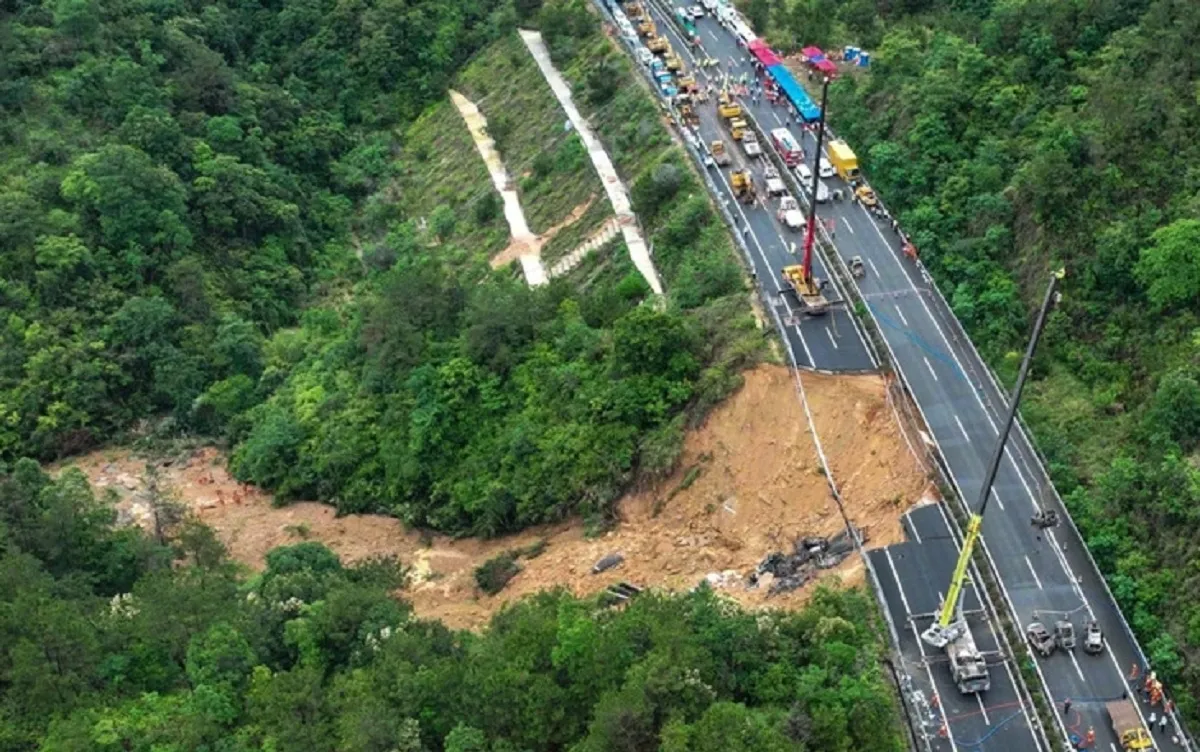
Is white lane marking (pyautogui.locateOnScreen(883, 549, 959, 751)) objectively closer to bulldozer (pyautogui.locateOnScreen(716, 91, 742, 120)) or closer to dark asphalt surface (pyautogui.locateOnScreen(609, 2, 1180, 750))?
dark asphalt surface (pyautogui.locateOnScreen(609, 2, 1180, 750))

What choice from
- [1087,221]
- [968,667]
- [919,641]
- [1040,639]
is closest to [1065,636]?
[1040,639]

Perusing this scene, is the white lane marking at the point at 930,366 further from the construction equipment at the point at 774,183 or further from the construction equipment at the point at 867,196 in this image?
the construction equipment at the point at 774,183

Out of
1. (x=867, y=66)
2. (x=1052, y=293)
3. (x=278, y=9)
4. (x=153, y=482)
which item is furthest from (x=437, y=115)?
(x=1052, y=293)

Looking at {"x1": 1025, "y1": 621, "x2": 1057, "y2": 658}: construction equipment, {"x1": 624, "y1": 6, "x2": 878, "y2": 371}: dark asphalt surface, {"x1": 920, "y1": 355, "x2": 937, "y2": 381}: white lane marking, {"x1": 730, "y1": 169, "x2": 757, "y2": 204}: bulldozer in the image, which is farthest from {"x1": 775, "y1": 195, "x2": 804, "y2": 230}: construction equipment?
{"x1": 1025, "y1": 621, "x2": 1057, "y2": 658}: construction equipment

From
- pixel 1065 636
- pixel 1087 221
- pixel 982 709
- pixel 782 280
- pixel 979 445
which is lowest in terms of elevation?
pixel 982 709

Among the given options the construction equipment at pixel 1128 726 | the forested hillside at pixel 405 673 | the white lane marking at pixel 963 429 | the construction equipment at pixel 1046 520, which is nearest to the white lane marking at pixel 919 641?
the forested hillside at pixel 405 673

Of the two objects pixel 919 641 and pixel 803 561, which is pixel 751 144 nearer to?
pixel 803 561
